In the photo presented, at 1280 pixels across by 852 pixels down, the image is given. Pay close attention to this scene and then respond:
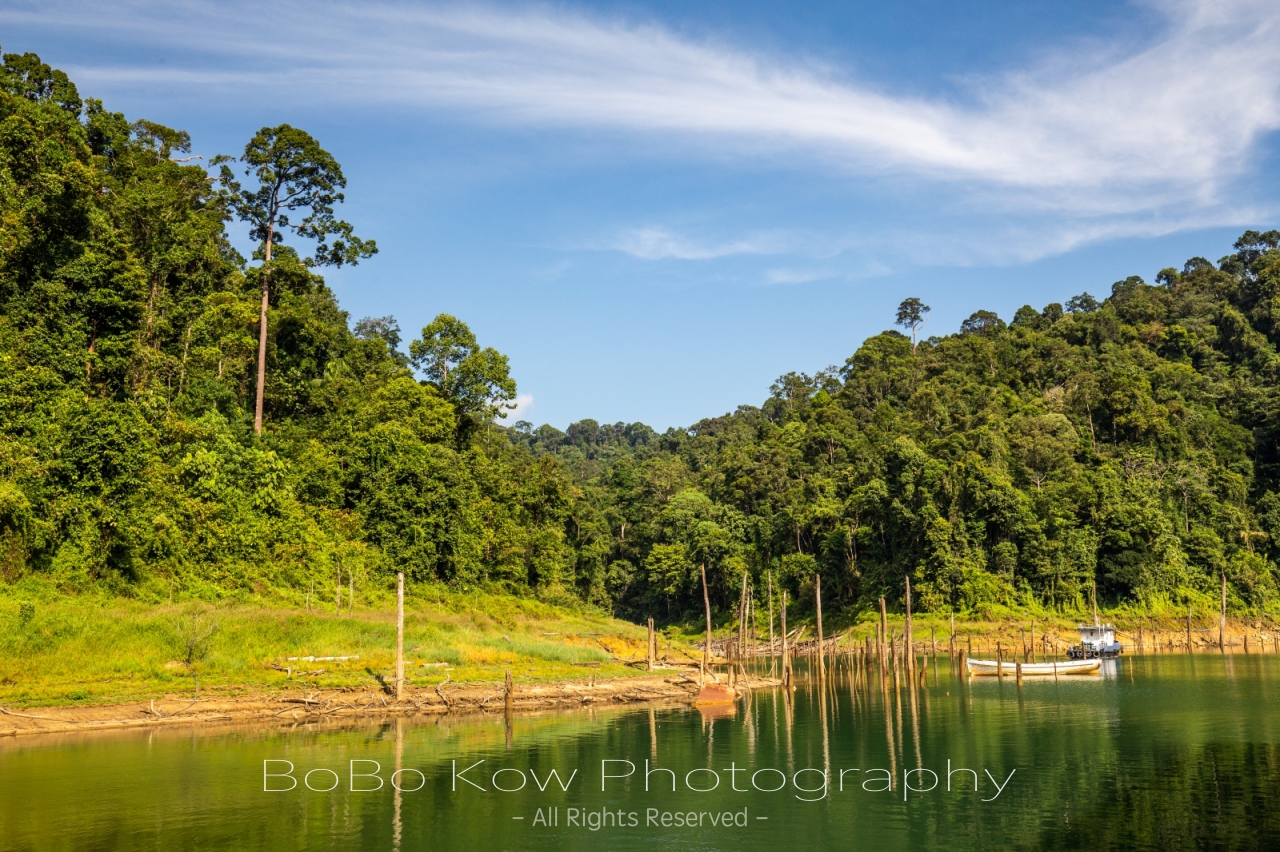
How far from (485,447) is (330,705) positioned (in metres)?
43.1

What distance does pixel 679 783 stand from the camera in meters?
25.6

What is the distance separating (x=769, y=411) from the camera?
154 metres

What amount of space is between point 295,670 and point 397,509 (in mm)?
19430

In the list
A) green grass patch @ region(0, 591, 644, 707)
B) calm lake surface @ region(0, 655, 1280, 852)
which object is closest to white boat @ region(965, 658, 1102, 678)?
calm lake surface @ region(0, 655, 1280, 852)

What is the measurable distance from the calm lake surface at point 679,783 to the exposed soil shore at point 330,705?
0.82 m

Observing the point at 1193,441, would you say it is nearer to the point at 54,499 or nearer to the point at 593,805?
the point at 593,805

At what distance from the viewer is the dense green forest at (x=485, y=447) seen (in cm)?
3997

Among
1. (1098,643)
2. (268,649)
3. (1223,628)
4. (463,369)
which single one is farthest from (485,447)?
(1223,628)

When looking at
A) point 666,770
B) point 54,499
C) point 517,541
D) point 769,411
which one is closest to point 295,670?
point 54,499

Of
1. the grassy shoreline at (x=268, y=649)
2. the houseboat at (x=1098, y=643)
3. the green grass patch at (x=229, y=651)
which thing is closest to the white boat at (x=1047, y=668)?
the houseboat at (x=1098, y=643)

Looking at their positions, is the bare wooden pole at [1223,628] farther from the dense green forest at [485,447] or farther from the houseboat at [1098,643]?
the houseboat at [1098,643]

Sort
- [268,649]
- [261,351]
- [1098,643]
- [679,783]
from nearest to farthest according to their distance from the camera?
[679,783] → [268,649] → [261,351] → [1098,643]

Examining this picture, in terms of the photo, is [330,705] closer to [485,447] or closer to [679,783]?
[679,783]

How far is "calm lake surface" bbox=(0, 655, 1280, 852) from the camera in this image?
64.7 feet
